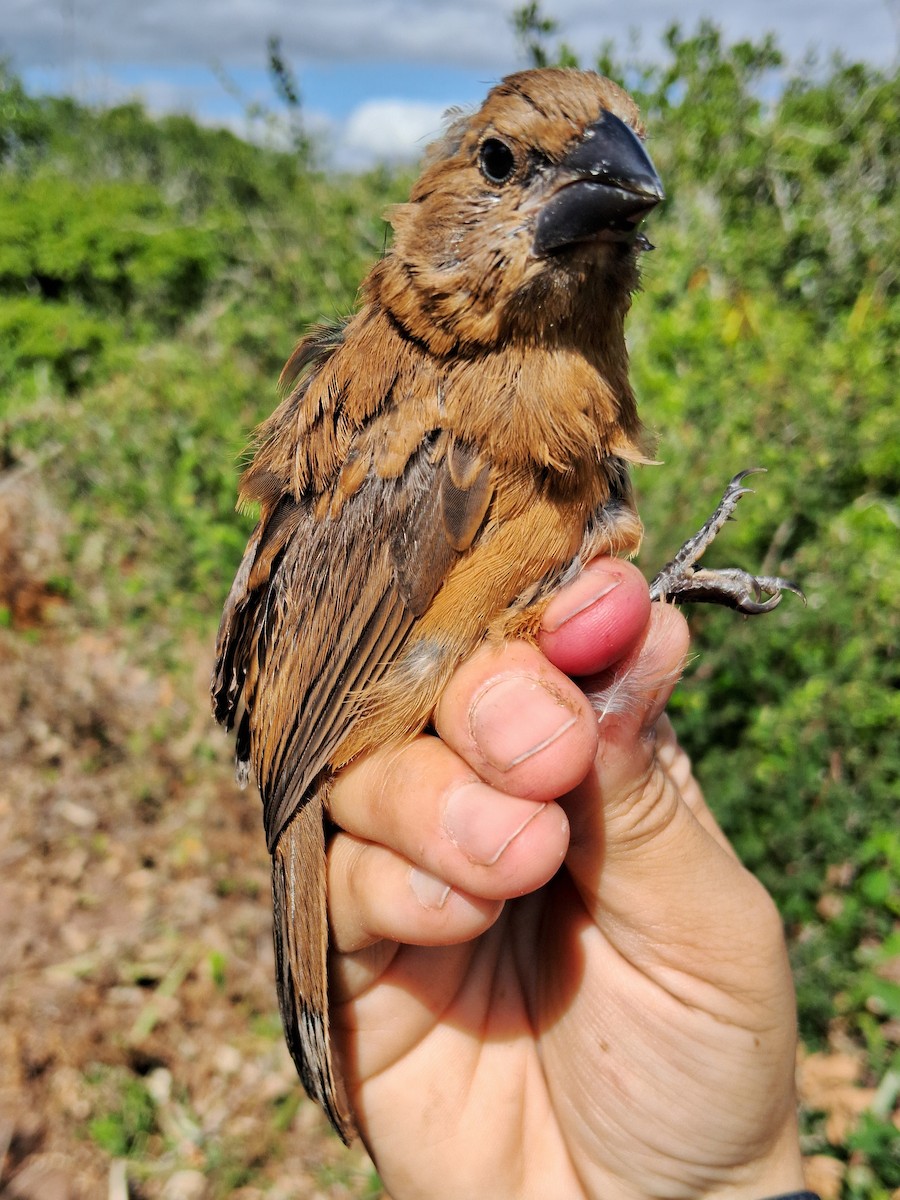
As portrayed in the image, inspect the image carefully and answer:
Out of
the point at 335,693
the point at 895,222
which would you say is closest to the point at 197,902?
the point at 335,693

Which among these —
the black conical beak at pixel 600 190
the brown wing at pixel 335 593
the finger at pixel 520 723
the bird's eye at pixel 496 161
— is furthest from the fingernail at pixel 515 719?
the bird's eye at pixel 496 161

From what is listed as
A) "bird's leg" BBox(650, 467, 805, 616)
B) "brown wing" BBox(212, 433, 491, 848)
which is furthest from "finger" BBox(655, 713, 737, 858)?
"brown wing" BBox(212, 433, 491, 848)

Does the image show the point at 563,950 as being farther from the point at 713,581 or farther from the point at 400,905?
the point at 713,581

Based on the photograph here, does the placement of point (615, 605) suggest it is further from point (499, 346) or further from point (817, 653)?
point (817, 653)

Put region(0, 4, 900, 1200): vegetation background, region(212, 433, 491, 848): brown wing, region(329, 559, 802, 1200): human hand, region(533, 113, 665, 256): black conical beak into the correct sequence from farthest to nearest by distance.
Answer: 1. region(0, 4, 900, 1200): vegetation background
2. region(212, 433, 491, 848): brown wing
3. region(329, 559, 802, 1200): human hand
4. region(533, 113, 665, 256): black conical beak

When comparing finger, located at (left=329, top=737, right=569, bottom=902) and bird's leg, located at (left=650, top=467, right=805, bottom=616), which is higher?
bird's leg, located at (left=650, top=467, right=805, bottom=616)

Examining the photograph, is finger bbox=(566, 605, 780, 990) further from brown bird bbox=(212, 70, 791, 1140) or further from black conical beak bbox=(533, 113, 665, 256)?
black conical beak bbox=(533, 113, 665, 256)
